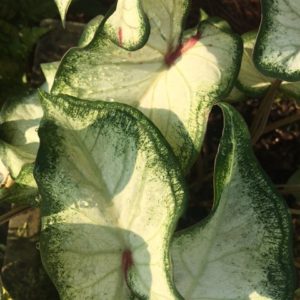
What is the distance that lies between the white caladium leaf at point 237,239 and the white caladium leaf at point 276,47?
79 mm

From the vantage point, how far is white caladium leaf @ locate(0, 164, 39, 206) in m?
0.87

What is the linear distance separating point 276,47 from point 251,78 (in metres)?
0.27

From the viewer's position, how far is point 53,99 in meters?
0.68

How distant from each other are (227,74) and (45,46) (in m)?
0.83

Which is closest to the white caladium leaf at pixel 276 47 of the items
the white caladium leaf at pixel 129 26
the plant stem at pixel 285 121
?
the white caladium leaf at pixel 129 26

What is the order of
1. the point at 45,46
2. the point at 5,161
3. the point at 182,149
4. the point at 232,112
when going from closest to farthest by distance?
the point at 232,112
the point at 182,149
the point at 5,161
the point at 45,46

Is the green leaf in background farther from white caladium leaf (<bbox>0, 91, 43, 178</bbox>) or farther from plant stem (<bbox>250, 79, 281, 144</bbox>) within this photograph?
plant stem (<bbox>250, 79, 281, 144</bbox>)

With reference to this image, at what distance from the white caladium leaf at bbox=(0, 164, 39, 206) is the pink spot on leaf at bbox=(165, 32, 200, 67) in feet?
0.86

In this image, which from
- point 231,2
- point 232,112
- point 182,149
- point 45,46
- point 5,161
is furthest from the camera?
point 45,46

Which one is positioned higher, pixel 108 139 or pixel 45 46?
pixel 108 139

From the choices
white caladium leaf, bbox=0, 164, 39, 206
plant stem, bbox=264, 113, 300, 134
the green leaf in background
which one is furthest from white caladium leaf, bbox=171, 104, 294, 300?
the green leaf in background

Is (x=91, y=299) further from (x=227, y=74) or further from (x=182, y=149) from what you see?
(x=227, y=74)

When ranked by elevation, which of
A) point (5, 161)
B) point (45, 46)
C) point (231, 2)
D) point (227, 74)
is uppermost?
point (227, 74)

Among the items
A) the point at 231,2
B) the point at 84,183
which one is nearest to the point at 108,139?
the point at 84,183
